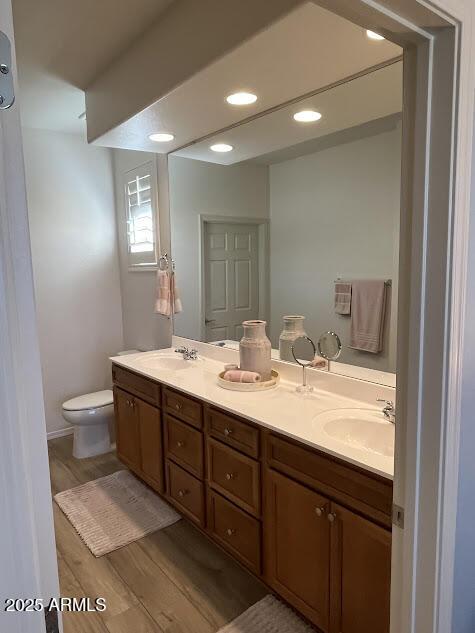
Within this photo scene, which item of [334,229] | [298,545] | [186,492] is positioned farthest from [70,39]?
[298,545]

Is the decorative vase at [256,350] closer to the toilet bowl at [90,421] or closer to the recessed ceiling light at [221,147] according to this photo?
the recessed ceiling light at [221,147]

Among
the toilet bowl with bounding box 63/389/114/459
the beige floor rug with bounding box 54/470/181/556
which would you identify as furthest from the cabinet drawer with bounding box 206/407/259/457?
the toilet bowl with bounding box 63/389/114/459

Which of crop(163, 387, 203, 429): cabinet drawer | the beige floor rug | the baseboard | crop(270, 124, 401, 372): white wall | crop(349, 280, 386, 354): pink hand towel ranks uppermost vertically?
crop(270, 124, 401, 372): white wall

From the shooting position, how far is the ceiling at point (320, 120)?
1769 mm

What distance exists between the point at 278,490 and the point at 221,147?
204cm

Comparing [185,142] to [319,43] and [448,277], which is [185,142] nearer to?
[319,43]

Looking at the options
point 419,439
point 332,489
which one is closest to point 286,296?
point 332,489

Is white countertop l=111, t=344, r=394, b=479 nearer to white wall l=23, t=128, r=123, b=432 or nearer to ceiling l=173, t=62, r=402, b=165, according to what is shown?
ceiling l=173, t=62, r=402, b=165

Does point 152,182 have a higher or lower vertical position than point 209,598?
higher

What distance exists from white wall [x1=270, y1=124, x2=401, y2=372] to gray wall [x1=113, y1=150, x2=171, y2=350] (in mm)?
1136

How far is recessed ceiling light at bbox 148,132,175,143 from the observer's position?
8.57ft

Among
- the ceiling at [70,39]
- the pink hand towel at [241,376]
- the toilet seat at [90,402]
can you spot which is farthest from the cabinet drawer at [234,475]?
the ceiling at [70,39]

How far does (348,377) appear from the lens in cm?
209

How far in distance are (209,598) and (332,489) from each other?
95 cm
